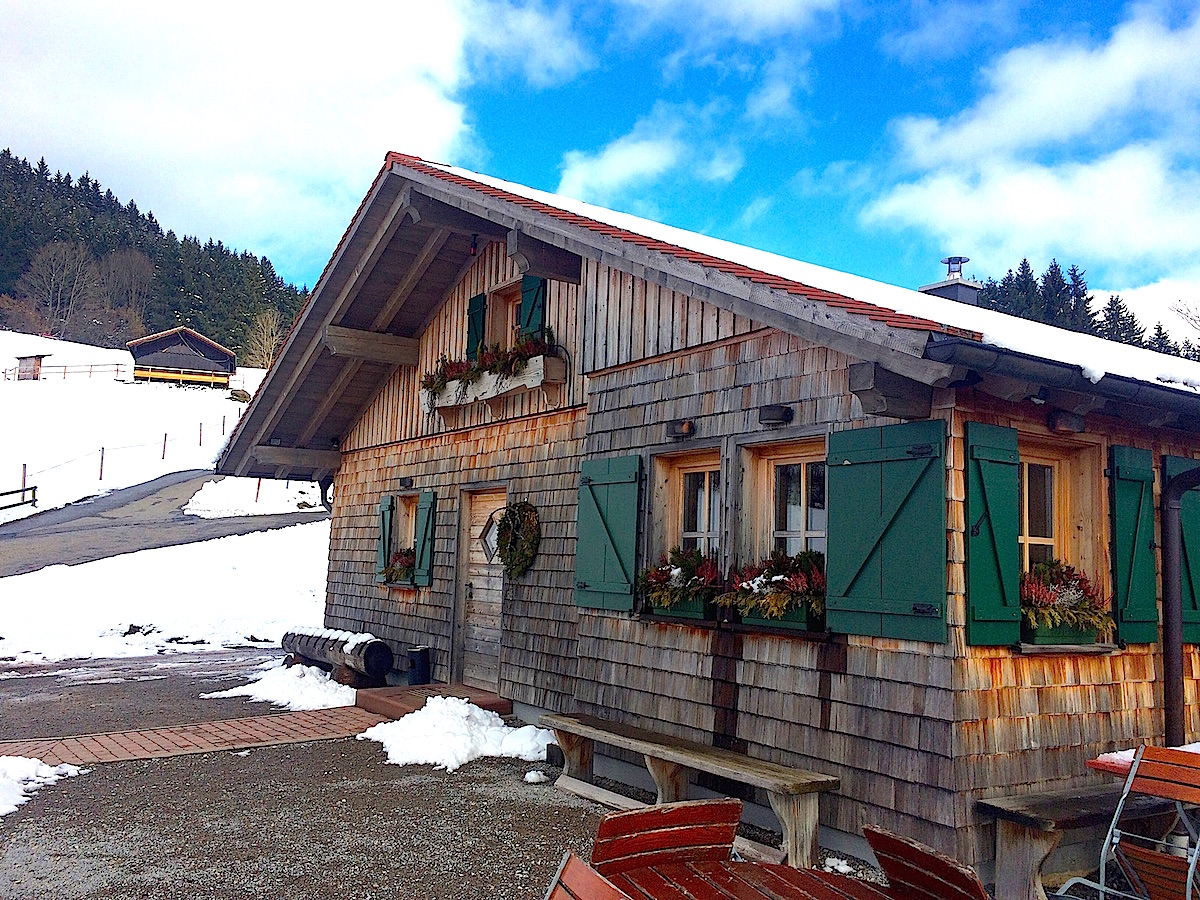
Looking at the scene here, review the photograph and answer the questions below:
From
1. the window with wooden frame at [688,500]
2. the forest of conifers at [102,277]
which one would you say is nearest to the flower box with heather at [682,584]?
the window with wooden frame at [688,500]

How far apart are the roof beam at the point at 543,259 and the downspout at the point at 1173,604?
4.68m

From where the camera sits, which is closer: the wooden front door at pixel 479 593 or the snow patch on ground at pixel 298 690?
the wooden front door at pixel 479 593

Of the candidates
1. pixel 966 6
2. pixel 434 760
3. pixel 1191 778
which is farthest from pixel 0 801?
pixel 966 6

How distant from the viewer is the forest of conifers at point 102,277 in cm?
6869

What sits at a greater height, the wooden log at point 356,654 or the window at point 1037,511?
the window at point 1037,511

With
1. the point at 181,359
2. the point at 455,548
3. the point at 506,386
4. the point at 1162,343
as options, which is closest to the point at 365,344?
the point at 455,548

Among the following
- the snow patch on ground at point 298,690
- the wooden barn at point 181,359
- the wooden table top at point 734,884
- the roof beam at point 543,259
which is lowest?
the snow patch on ground at point 298,690

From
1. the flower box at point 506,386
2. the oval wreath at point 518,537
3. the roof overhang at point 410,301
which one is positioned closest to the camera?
the roof overhang at point 410,301

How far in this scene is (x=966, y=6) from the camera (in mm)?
12727

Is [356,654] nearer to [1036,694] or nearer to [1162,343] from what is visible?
[1036,694]

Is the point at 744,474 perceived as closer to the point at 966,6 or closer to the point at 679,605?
the point at 679,605

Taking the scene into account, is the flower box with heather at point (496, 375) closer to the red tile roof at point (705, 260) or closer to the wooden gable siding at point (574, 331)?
the wooden gable siding at point (574, 331)

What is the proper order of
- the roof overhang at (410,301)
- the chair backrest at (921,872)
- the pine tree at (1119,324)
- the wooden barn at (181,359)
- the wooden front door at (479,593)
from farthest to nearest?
the wooden barn at (181,359) → the pine tree at (1119,324) → the wooden front door at (479,593) → the roof overhang at (410,301) → the chair backrest at (921,872)

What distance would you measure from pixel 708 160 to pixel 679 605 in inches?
1294
